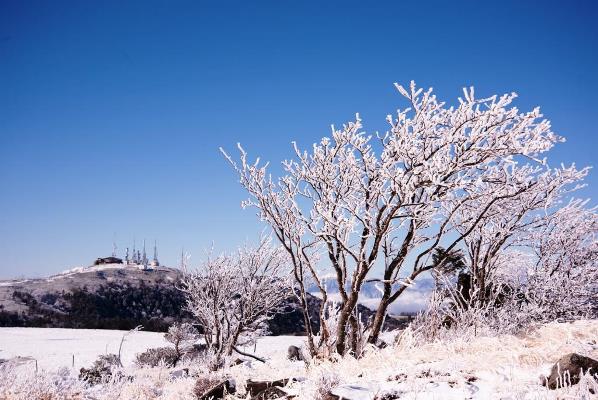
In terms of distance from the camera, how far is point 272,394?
3.74 meters

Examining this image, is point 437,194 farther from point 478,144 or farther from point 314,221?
point 314,221

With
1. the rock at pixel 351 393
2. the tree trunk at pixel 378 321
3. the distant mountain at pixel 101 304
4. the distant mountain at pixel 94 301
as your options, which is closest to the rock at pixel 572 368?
the rock at pixel 351 393

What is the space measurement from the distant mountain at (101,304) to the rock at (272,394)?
49.7 m

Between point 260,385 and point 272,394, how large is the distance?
0.45 m

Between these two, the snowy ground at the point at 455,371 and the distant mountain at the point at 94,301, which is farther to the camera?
the distant mountain at the point at 94,301

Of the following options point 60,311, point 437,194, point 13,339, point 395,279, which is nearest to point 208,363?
point 395,279

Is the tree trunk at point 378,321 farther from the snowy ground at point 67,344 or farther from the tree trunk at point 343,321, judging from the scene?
the snowy ground at point 67,344

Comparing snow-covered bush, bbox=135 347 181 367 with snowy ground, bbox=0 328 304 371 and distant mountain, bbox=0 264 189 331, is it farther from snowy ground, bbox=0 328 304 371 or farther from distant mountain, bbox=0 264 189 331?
distant mountain, bbox=0 264 189 331

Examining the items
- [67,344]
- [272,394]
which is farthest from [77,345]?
[272,394]

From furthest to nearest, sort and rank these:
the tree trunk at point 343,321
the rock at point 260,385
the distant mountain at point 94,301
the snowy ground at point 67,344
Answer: the distant mountain at point 94,301, the snowy ground at point 67,344, the tree trunk at point 343,321, the rock at point 260,385

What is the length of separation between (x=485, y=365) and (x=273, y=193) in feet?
17.5

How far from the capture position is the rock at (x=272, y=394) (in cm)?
368

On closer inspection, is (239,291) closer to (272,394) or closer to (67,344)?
(272,394)

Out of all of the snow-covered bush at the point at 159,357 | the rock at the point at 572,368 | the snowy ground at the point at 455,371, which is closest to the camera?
the rock at the point at 572,368
